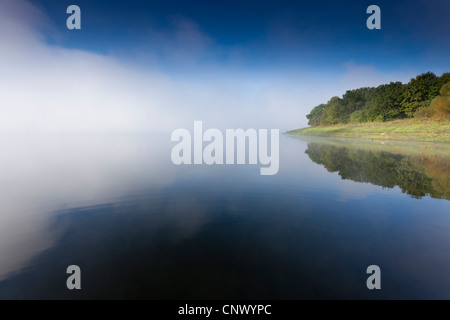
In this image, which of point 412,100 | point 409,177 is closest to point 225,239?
point 409,177

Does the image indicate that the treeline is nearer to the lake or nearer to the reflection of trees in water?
the reflection of trees in water

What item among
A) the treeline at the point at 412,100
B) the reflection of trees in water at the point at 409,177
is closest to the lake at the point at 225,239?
the reflection of trees in water at the point at 409,177

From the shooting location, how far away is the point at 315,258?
6672 millimetres

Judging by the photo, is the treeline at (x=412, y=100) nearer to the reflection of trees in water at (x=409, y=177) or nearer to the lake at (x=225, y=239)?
the reflection of trees in water at (x=409, y=177)

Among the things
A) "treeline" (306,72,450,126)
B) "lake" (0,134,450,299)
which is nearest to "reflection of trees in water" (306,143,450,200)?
"lake" (0,134,450,299)

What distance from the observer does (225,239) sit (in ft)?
25.7

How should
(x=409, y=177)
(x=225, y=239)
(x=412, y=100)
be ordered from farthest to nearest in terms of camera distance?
1. (x=412, y=100)
2. (x=409, y=177)
3. (x=225, y=239)

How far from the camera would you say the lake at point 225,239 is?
543cm

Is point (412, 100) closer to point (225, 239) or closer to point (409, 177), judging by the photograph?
point (409, 177)

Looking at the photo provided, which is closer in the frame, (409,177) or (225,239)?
(225,239)

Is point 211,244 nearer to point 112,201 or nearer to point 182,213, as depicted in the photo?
point 182,213

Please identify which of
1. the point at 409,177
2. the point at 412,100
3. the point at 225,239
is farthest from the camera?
the point at 412,100

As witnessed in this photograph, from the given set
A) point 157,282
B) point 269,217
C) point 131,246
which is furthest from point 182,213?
point 157,282

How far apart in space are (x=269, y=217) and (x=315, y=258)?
3.55 meters
